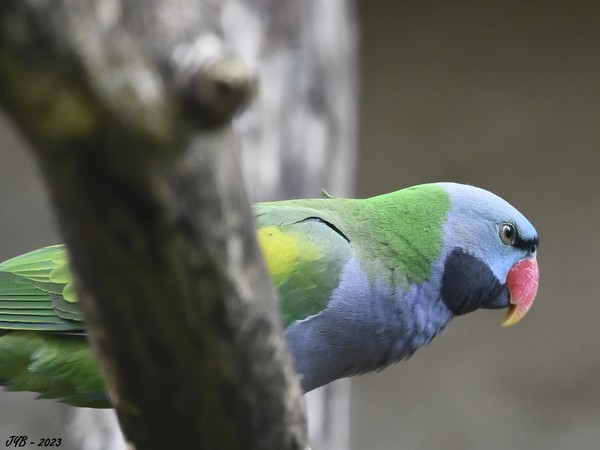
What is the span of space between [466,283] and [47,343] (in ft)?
2.82

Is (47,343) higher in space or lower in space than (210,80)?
lower

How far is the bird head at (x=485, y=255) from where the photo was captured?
5.78ft

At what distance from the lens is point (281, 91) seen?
2.44 m

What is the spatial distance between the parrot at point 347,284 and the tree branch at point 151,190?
0.62 metres

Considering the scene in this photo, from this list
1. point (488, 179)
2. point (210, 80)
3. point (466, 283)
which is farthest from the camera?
point (488, 179)

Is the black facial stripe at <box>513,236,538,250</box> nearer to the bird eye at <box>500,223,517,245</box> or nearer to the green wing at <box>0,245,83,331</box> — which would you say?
the bird eye at <box>500,223,517,245</box>

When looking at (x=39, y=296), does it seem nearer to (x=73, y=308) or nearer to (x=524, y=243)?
(x=73, y=308)

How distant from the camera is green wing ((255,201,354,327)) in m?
1.59

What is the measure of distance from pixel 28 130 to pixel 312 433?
190cm

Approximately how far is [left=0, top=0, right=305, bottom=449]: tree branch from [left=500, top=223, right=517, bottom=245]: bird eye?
99 centimetres

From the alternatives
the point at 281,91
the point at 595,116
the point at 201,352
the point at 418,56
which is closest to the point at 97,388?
the point at 201,352

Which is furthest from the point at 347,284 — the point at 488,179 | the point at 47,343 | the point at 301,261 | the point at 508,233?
the point at 488,179

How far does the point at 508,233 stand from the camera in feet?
6.00

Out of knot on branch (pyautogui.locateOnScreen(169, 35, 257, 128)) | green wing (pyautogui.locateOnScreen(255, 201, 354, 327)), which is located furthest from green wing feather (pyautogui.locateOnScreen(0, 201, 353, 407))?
knot on branch (pyautogui.locateOnScreen(169, 35, 257, 128))
